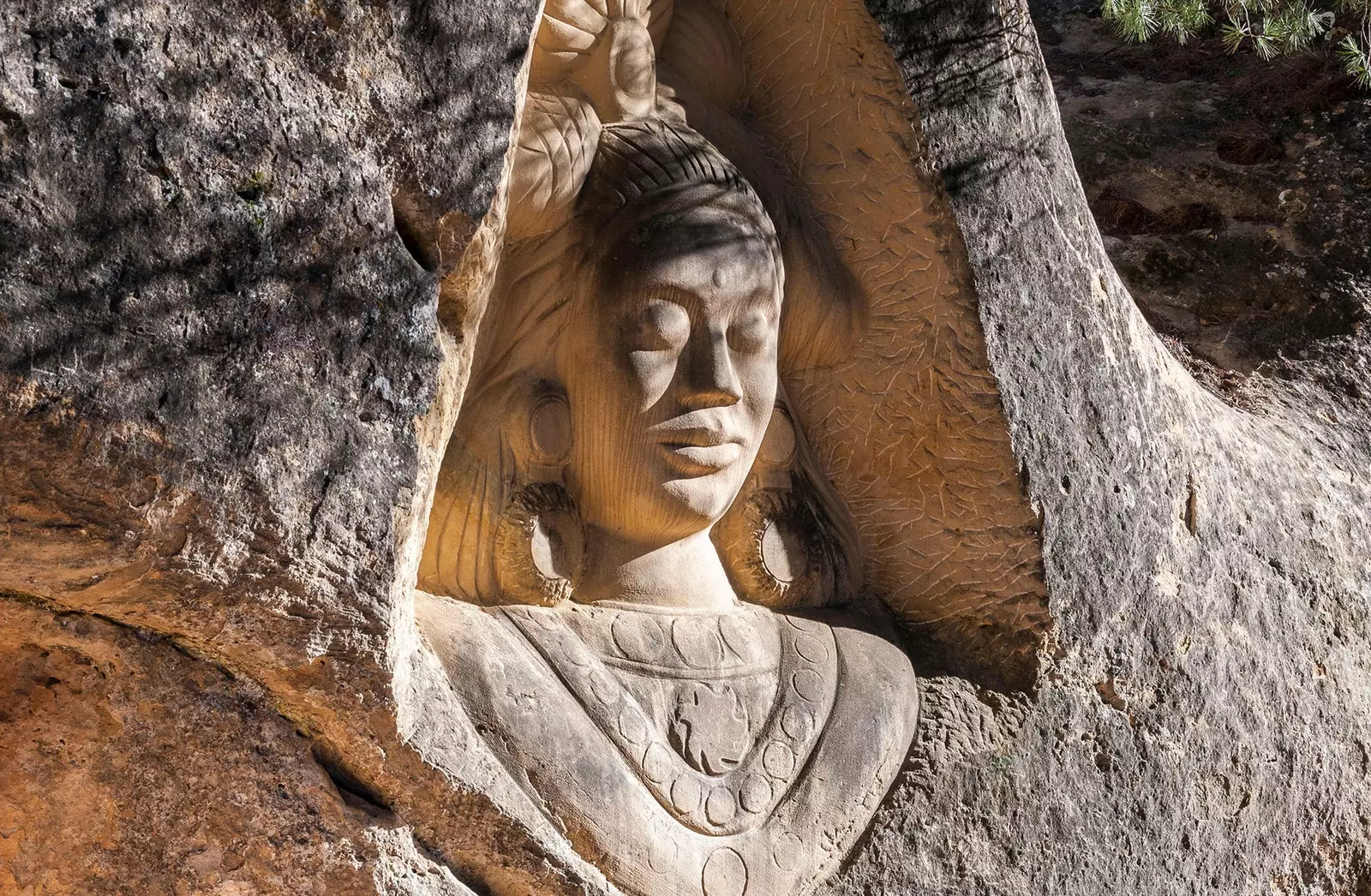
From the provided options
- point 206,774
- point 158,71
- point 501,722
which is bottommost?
point 206,774

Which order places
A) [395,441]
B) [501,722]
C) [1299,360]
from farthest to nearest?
[1299,360] → [501,722] → [395,441]

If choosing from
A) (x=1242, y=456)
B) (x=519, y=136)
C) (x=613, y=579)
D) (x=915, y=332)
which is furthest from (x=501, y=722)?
(x=1242, y=456)

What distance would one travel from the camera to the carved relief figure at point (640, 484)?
1980 mm

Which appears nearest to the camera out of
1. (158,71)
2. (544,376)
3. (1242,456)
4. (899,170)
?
(158,71)

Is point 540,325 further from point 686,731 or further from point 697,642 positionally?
point 686,731

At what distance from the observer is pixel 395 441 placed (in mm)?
1631

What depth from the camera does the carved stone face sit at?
2043 millimetres

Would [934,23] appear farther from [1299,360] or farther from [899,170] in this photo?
[1299,360]

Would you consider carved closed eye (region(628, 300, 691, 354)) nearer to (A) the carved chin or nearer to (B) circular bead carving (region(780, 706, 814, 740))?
(A) the carved chin

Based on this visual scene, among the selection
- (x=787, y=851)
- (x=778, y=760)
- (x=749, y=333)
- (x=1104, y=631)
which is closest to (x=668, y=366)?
(x=749, y=333)

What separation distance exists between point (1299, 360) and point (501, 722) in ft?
7.48

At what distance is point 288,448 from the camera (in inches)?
61.2

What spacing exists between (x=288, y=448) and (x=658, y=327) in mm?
664

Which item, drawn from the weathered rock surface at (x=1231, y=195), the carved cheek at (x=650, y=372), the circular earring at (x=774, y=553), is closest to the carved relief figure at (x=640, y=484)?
the carved cheek at (x=650, y=372)
